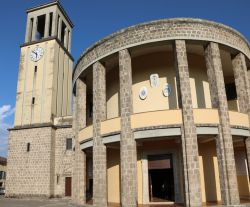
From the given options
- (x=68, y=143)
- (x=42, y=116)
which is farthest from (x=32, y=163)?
(x=42, y=116)

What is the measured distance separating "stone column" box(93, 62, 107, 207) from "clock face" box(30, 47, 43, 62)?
16.1 metres

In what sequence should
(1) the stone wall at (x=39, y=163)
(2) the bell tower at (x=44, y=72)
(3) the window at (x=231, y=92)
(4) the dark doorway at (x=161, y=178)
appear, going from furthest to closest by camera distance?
1. (2) the bell tower at (x=44, y=72)
2. (1) the stone wall at (x=39, y=163)
3. (3) the window at (x=231, y=92)
4. (4) the dark doorway at (x=161, y=178)

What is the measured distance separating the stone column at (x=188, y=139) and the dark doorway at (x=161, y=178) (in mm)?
3344

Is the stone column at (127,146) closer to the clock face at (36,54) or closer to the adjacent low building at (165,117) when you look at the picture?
the adjacent low building at (165,117)

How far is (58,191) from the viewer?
2720 centimetres

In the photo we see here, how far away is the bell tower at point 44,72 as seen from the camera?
29859 millimetres

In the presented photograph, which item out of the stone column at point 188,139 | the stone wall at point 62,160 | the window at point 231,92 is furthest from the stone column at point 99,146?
the stone wall at point 62,160

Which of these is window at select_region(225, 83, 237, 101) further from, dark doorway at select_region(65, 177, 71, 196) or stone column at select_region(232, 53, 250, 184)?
dark doorway at select_region(65, 177, 71, 196)

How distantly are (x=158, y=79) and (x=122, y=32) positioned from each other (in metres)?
3.83

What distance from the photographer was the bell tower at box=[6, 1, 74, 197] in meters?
Answer: 27.3

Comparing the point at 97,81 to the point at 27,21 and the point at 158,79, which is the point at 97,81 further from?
the point at 27,21

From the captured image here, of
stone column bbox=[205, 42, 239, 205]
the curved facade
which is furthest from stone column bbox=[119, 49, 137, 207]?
stone column bbox=[205, 42, 239, 205]

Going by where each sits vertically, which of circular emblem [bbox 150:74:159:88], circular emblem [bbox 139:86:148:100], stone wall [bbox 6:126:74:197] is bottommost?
stone wall [bbox 6:126:74:197]

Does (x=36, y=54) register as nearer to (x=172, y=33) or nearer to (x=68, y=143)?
(x=68, y=143)
